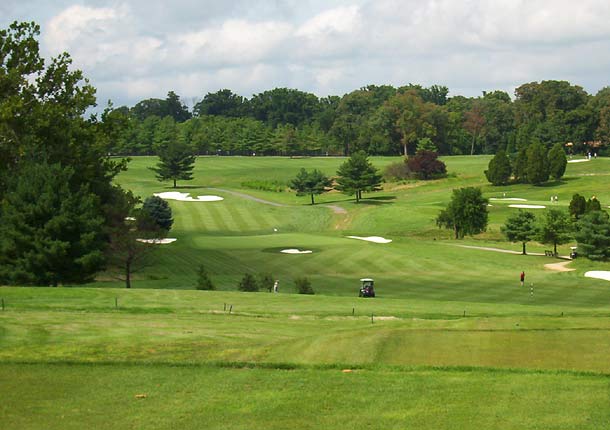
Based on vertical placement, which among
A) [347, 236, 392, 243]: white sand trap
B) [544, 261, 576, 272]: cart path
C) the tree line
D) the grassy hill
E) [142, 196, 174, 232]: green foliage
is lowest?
[544, 261, 576, 272]: cart path

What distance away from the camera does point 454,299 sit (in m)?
40.1

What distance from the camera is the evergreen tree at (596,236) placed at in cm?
5497

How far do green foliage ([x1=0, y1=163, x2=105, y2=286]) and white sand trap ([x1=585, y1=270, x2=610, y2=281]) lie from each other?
29153mm

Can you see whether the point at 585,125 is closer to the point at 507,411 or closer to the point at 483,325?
the point at 483,325

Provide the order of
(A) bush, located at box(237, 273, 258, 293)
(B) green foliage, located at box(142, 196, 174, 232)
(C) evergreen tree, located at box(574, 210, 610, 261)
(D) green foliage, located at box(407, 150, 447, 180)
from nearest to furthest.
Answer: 1. (A) bush, located at box(237, 273, 258, 293)
2. (C) evergreen tree, located at box(574, 210, 610, 261)
3. (B) green foliage, located at box(142, 196, 174, 232)
4. (D) green foliage, located at box(407, 150, 447, 180)

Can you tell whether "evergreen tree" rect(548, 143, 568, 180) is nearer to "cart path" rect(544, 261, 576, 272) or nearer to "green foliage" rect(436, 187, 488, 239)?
"green foliage" rect(436, 187, 488, 239)

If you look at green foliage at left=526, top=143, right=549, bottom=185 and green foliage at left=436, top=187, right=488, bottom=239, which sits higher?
green foliage at left=526, top=143, right=549, bottom=185

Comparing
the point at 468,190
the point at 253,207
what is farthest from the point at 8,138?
the point at 253,207

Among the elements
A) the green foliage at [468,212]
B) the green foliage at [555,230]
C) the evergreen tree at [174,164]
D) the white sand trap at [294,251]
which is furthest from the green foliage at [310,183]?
the green foliage at [555,230]

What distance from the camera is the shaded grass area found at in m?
13.0

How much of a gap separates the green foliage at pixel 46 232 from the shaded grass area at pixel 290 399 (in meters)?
21.5

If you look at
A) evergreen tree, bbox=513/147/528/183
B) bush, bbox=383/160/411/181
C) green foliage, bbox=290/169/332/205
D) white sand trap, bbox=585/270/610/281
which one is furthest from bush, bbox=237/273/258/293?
bush, bbox=383/160/411/181

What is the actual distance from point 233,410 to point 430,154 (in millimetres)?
113291

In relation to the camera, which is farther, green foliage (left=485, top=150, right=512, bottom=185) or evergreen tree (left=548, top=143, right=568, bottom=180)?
evergreen tree (left=548, top=143, right=568, bottom=180)
